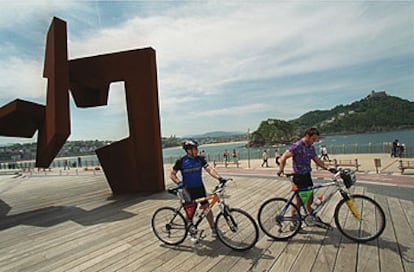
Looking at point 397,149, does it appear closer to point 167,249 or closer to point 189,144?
point 189,144

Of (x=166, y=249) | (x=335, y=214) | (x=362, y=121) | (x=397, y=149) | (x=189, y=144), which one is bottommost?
(x=166, y=249)

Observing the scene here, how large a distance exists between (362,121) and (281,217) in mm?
118395

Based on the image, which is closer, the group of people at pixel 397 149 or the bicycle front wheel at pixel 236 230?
the bicycle front wheel at pixel 236 230

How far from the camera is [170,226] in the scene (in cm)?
410

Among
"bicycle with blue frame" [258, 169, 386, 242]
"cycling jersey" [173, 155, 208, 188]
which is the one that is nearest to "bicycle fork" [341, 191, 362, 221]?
"bicycle with blue frame" [258, 169, 386, 242]

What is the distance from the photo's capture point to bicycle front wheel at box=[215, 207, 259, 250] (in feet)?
11.7

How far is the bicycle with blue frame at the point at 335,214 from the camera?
3.58m

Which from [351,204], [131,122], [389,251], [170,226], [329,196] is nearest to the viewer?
[389,251]

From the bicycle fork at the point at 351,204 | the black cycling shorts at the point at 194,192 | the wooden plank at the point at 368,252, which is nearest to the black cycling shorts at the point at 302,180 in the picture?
the bicycle fork at the point at 351,204

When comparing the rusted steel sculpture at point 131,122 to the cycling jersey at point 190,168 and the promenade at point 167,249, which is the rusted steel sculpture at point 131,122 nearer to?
the promenade at point 167,249

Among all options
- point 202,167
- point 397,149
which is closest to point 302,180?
point 202,167

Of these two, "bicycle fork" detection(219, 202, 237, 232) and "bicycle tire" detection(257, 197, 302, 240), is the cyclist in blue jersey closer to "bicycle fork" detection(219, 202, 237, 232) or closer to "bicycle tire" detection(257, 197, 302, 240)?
"bicycle fork" detection(219, 202, 237, 232)

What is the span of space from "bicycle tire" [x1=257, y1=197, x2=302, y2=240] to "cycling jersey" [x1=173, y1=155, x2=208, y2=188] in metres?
1.19

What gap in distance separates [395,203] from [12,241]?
28.6 feet
